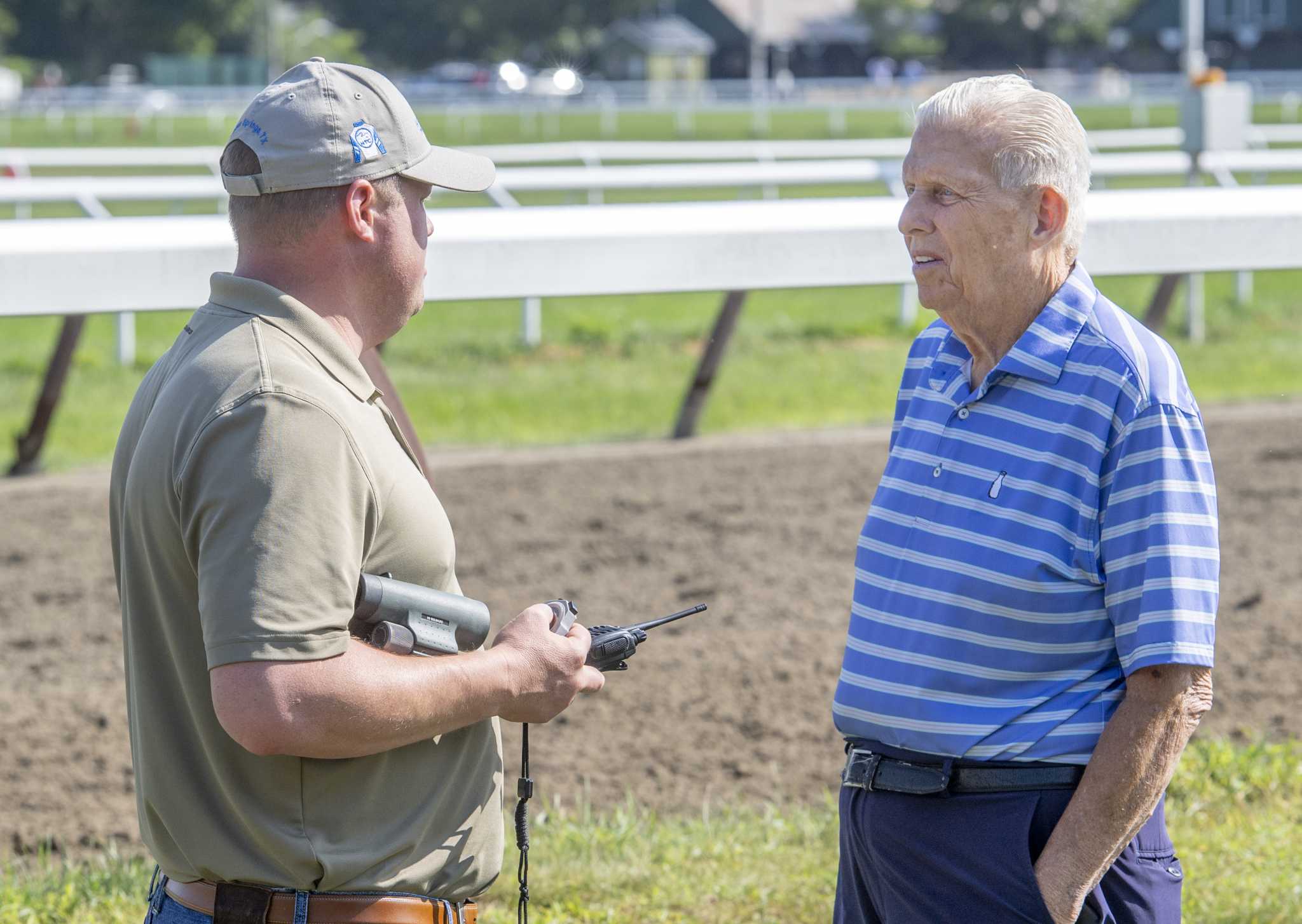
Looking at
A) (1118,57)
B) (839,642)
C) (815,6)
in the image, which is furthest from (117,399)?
(1118,57)

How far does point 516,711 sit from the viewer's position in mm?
2299

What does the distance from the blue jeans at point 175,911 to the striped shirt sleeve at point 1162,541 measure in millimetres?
1243

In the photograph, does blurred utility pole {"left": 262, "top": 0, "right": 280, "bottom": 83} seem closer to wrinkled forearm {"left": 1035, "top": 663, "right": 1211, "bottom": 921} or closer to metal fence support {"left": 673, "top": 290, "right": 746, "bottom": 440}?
metal fence support {"left": 673, "top": 290, "right": 746, "bottom": 440}

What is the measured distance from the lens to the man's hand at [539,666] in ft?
7.49

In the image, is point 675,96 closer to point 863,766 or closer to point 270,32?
point 270,32

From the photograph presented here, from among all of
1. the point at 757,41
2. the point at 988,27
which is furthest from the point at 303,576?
the point at 988,27

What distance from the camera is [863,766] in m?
2.59

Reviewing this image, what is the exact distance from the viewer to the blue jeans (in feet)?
7.27

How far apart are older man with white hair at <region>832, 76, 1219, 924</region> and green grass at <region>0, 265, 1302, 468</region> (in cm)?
457

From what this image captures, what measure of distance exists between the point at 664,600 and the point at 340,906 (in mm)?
3637

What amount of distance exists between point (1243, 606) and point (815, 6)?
74086mm

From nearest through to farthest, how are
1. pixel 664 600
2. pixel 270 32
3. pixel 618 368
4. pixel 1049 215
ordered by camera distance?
pixel 1049 215 < pixel 664 600 < pixel 618 368 < pixel 270 32

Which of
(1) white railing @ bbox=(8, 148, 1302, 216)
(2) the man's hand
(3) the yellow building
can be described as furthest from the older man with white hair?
(3) the yellow building

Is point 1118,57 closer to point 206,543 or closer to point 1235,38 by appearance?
point 1235,38
